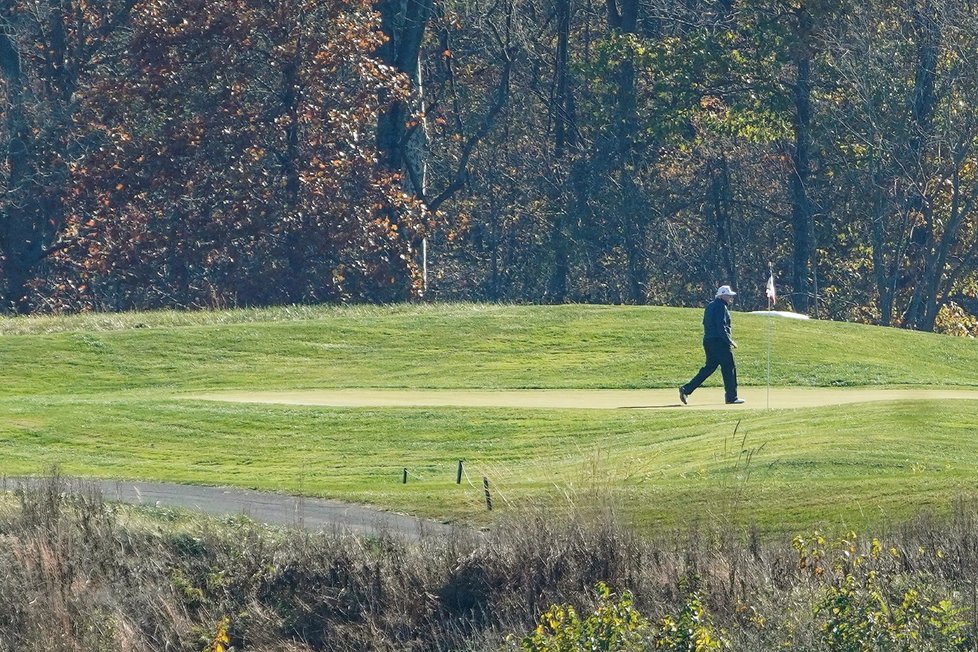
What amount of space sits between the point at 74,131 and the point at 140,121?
2643mm

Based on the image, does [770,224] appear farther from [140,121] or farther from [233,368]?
[233,368]

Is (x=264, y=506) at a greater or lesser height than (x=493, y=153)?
lesser

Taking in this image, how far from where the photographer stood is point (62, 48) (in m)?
45.8

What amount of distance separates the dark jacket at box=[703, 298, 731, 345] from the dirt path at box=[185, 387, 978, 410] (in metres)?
0.85

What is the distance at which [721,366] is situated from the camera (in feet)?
73.0

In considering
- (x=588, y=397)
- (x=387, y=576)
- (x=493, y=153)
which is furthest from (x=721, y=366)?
(x=493, y=153)

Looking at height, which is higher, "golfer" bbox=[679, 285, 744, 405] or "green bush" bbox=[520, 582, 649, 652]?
"golfer" bbox=[679, 285, 744, 405]

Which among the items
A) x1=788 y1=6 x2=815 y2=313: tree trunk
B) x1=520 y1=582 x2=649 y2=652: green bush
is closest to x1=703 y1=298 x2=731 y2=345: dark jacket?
x1=520 y1=582 x2=649 y2=652: green bush

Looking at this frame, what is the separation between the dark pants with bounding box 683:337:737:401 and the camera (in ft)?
73.0

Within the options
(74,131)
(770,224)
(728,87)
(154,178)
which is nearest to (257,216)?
(154,178)

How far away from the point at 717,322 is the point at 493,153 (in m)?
31.6

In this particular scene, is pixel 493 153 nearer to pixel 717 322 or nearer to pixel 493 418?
pixel 717 322

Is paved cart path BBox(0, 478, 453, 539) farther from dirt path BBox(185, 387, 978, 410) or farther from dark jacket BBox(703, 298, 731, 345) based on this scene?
dark jacket BBox(703, 298, 731, 345)

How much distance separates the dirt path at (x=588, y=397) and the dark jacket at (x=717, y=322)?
850mm
